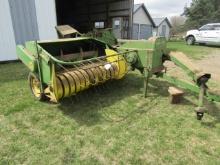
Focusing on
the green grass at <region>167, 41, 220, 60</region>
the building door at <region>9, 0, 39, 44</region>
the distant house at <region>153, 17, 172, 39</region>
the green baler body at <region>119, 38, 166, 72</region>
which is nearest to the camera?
the green baler body at <region>119, 38, 166, 72</region>

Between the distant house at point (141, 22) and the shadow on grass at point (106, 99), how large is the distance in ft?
63.7

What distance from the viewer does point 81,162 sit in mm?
2367

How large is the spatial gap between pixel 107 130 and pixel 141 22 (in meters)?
23.6

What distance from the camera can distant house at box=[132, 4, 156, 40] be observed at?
23.9 meters

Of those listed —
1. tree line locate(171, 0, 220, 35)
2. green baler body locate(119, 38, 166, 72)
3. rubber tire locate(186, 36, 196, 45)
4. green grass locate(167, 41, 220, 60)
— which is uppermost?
tree line locate(171, 0, 220, 35)

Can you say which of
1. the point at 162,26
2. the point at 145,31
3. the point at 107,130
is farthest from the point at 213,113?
the point at 162,26

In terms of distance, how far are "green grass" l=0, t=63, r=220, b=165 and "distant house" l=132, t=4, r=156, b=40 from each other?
2049cm

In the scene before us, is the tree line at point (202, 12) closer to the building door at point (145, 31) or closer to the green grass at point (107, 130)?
the building door at point (145, 31)

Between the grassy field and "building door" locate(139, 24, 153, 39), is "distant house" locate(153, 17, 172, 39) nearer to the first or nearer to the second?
"building door" locate(139, 24, 153, 39)

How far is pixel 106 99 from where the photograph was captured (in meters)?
4.04

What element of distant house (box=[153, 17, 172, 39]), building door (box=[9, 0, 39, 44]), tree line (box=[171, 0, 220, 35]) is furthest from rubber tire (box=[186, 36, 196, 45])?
tree line (box=[171, 0, 220, 35])

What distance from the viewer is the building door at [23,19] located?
25.7ft

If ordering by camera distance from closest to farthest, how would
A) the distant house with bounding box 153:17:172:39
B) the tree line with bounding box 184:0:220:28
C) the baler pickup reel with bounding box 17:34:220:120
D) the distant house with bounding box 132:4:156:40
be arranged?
the baler pickup reel with bounding box 17:34:220:120 < the distant house with bounding box 132:4:156:40 < the distant house with bounding box 153:17:172:39 < the tree line with bounding box 184:0:220:28

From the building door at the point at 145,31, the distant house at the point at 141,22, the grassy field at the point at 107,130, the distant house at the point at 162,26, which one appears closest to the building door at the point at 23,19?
the grassy field at the point at 107,130
